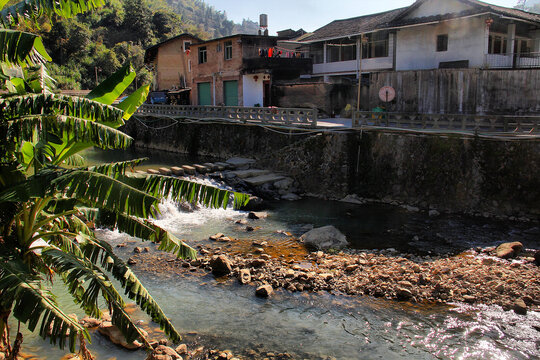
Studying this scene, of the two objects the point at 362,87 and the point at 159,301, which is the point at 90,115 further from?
the point at 362,87

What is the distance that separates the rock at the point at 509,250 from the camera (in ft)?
44.5

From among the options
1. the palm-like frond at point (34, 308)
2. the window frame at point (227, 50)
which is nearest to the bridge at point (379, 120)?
the window frame at point (227, 50)

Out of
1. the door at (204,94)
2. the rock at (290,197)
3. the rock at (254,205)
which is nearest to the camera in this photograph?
the rock at (254,205)

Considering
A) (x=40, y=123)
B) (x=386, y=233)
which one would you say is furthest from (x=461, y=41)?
(x=40, y=123)

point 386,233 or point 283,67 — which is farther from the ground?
point 283,67

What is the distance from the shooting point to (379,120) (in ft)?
69.5

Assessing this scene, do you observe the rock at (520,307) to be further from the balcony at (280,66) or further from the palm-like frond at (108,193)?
the balcony at (280,66)

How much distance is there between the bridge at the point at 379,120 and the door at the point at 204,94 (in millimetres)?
3151

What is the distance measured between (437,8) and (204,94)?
19.2 m

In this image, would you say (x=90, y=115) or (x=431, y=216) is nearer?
(x=90, y=115)

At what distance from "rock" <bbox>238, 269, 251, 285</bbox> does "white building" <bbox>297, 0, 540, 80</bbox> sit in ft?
49.8

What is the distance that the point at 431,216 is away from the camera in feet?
59.6

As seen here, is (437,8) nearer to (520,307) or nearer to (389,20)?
(389,20)

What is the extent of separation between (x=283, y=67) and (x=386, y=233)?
19.8 meters
